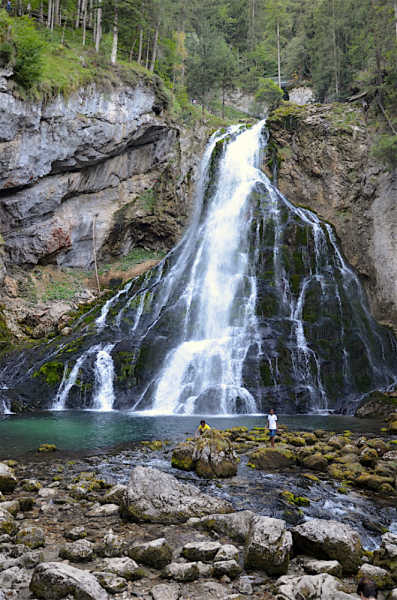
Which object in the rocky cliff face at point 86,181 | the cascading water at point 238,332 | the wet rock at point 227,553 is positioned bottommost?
the wet rock at point 227,553

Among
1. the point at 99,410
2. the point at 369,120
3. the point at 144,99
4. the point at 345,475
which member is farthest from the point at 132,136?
the point at 345,475

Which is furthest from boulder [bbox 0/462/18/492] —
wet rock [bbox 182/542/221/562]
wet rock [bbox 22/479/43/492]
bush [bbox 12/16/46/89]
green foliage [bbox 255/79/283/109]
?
green foliage [bbox 255/79/283/109]

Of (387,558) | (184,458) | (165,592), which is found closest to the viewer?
(165,592)

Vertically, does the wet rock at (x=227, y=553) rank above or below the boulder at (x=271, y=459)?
below

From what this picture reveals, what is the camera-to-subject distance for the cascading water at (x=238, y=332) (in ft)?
68.9

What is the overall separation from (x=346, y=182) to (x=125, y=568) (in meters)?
31.0

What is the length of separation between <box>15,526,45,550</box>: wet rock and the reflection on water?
20.0 feet

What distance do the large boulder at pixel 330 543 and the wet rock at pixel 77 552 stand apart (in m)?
2.92

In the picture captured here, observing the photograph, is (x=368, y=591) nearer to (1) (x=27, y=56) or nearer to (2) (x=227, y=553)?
(2) (x=227, y=553)

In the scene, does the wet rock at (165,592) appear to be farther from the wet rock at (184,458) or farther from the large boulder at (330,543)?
the wet rock at (184,458)

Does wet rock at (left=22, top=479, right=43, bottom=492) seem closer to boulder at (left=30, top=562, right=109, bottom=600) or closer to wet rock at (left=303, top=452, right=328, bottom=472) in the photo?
boulder at (left=30, top=562, right=109, bottom=600)

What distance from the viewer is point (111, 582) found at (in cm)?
502

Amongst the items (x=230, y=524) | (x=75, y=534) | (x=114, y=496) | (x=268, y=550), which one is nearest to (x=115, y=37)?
(x=114, y=496)

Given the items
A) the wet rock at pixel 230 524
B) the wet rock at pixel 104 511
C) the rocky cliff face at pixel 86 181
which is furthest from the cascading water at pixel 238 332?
the wet rock at pixel 230 524
